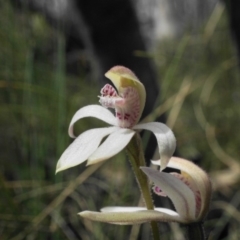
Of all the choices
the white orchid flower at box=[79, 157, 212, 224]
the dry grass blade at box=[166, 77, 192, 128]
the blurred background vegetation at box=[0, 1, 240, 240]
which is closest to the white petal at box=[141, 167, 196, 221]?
the white orchid flower at box=[79, 157, 212, 224]

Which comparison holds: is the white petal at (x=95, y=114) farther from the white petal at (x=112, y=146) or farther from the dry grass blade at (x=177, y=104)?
the dry grass blade at (x=177, y=104)

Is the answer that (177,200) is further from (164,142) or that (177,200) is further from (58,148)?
(58,148)

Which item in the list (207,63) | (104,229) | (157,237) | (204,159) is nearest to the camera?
(157,237)

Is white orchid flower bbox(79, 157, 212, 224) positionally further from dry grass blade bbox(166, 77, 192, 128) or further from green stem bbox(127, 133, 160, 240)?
dry grass blade bbox(166, 77, 192, 128)

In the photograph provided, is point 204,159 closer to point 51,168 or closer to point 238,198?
point 238,198

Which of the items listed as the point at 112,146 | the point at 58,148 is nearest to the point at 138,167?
the point at 112,146

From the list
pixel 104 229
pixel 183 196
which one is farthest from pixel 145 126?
pixel 104 229
